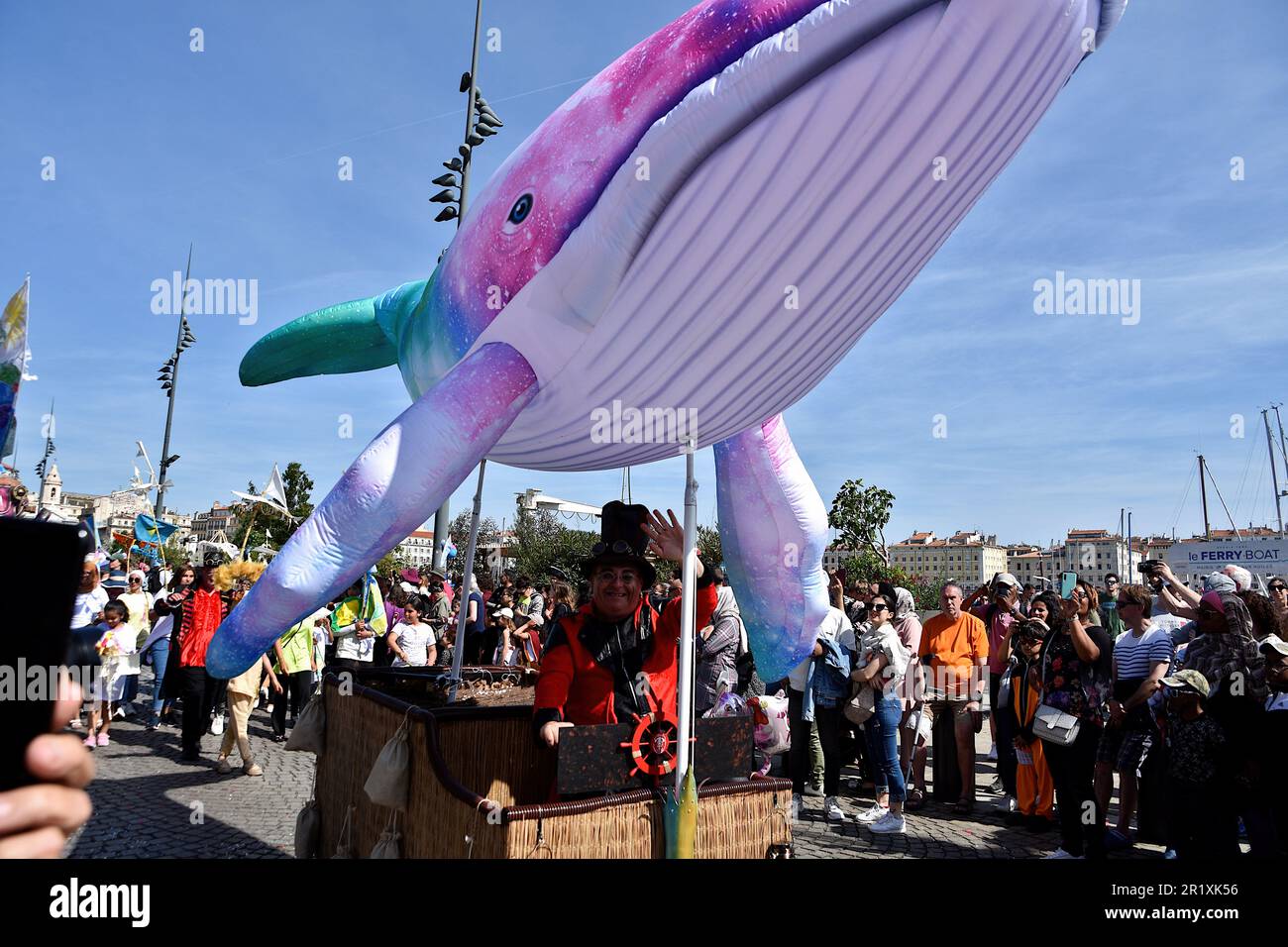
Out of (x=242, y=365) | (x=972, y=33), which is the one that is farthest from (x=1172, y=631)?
(x=242, y=365)

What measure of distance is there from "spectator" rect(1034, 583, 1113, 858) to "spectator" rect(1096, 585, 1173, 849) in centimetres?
35

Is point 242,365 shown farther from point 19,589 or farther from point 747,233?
point 19,589

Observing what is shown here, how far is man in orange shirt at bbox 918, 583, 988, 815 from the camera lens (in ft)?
20.6

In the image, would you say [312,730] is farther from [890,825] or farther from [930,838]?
[930,838]

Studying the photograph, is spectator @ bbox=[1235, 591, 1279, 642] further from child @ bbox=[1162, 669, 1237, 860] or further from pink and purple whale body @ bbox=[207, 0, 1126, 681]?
pink and purple whale body @ bbox=[207, 0, 1126, 681]

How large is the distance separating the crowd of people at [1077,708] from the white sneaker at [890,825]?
0.05ft

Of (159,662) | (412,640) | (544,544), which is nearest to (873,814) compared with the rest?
(412,640)

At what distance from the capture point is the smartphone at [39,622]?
0.77 m

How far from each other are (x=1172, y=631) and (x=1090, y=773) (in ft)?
4.59

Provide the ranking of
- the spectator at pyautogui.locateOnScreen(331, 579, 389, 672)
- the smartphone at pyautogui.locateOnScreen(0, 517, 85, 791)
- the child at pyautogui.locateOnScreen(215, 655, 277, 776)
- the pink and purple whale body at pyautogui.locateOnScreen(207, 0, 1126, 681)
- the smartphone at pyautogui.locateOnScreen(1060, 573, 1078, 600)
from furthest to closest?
the spectator at pyautogui.locateOnScreen(331, 579, 389, 672) < the child at pyautogui.locateOnScreen(215, 655, 277, 776) < the smartphone at pyautogui.locateOnScreen(1060, 573, 1078, 600) < the pink and purple whale body at pyautogui.locateOnScreen(207, 0, 1126, 681) < the smartphone at pyautogui.locateOnScreen(0, 517, 85, 791)

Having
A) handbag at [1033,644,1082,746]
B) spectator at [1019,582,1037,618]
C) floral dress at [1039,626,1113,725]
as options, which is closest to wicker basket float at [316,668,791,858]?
handbag at [1033,644,1082,746]

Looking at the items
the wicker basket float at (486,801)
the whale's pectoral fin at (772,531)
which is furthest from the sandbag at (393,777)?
the whale's pectoral fin at (772,531)

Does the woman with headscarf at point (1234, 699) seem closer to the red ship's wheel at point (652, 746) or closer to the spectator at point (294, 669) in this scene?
the red ship's wheel at point (652, 746)

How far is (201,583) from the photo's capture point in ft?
25.0
